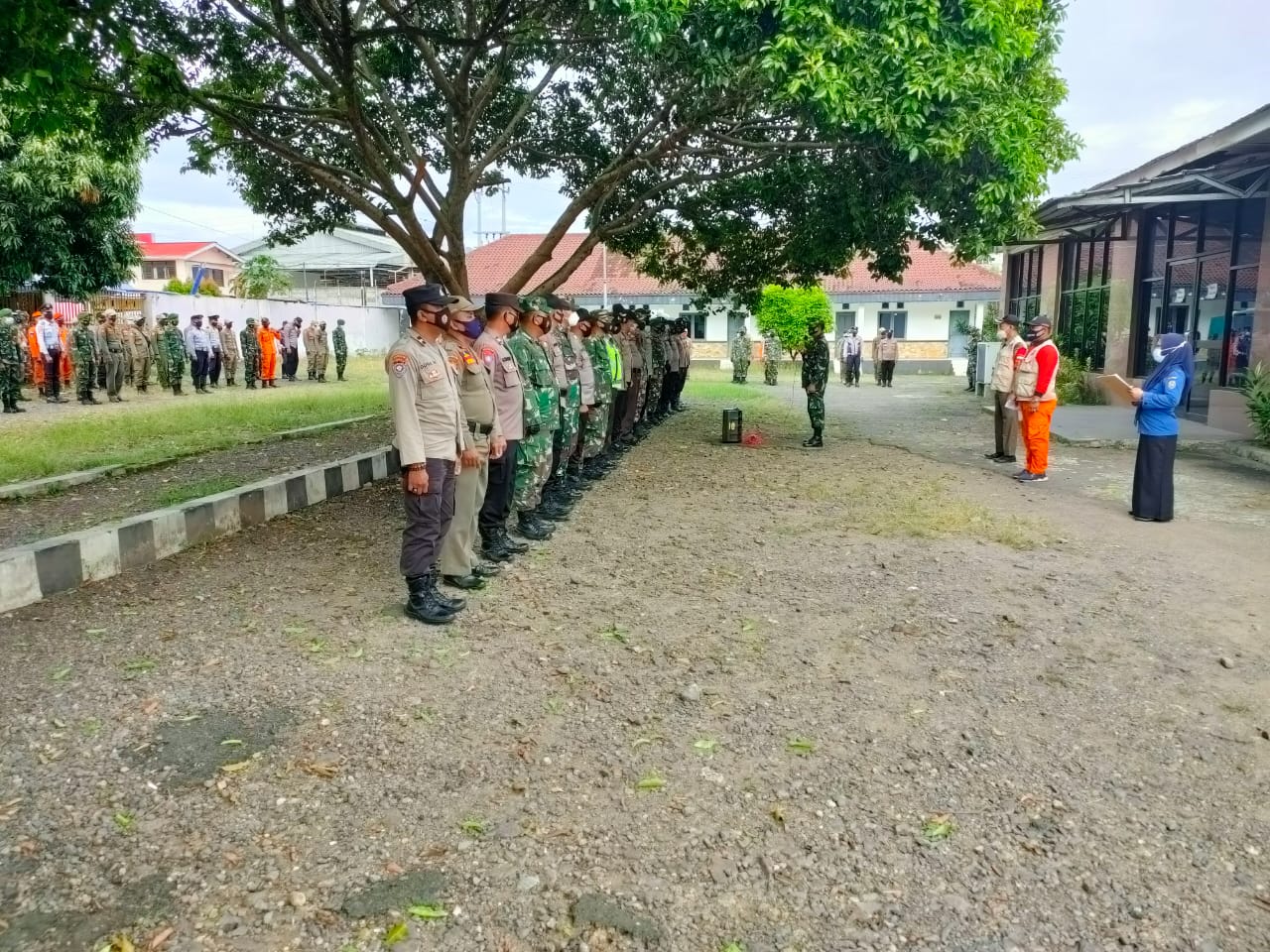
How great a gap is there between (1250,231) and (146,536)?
13181 mm

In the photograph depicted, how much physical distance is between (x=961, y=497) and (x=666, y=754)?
5.51 m

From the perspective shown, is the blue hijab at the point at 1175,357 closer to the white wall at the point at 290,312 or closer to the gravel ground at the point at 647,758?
the gravel ground at the point at 647,758

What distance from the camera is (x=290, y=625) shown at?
463 cm

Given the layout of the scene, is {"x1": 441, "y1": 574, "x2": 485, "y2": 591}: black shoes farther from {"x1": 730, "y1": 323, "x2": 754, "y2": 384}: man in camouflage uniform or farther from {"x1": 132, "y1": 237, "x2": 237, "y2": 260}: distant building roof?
{"x1": 132, "y1": 237, "x2": 237, "y2": 260}: distant building roof

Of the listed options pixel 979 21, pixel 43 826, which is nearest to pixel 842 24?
pixel 979 21

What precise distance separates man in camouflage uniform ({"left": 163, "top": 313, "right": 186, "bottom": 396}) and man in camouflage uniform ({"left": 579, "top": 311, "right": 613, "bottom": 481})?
10.9 metres

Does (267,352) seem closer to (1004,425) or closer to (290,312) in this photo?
(290,312)

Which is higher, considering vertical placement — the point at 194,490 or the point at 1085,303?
the point at 1085,303

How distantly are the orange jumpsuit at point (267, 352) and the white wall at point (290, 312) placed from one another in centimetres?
340

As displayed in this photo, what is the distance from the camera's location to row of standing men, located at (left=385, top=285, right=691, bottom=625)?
461 cm

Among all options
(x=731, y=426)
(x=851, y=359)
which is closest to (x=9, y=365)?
(x=731, y=426)

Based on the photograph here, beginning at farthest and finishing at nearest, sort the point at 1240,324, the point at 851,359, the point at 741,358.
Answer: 1. the point at 741,358
2. the point at 851,359
3. the point at 1240,324

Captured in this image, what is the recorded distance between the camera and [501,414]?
5805 millimetres

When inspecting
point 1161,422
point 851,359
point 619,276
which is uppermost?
point 619,276
